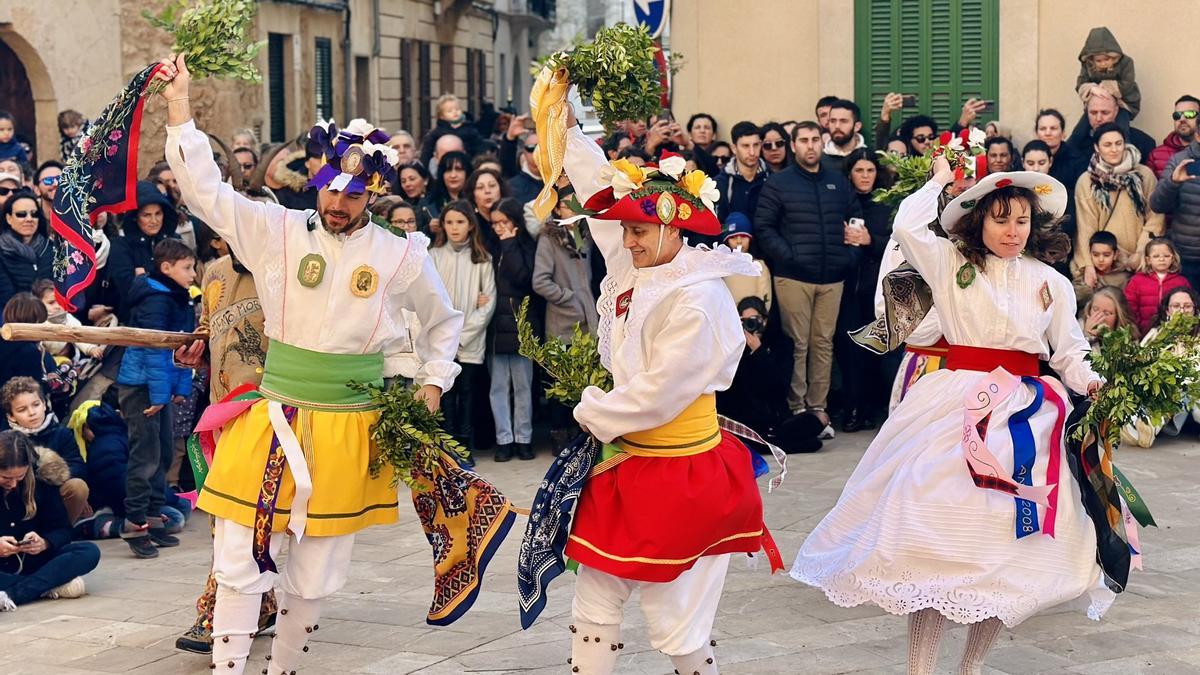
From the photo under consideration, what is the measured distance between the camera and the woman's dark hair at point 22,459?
8109 millimetres

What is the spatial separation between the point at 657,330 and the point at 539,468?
5.48 meters

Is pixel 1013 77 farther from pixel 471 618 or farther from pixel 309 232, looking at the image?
pixel 309 232

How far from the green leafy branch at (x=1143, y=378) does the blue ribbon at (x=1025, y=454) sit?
0.60ft

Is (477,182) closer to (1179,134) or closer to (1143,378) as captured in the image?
(1179,134)

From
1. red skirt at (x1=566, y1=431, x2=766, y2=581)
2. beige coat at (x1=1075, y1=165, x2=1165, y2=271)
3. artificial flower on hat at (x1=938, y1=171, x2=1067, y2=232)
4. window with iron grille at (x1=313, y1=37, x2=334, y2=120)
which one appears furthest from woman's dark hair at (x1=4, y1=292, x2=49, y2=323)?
window with iron grille at (x1=313, y1=37, x2=334, y2=120)

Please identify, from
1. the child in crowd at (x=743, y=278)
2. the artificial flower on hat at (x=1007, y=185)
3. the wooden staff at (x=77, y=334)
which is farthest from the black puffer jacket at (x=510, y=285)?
the artificial flower on hat at (x=1007, y=185)

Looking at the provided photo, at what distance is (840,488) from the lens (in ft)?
33.2

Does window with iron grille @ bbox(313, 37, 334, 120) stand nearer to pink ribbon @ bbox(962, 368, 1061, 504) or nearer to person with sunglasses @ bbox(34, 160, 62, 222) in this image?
person with sunglasses @ bbox(34, 160, 62, 222)

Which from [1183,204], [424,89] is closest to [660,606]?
[1183,204]

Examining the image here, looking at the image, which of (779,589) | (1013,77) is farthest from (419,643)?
(1013,77)

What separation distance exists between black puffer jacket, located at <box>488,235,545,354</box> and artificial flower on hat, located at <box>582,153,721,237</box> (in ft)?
17.4

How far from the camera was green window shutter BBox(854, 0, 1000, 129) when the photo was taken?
1384cm

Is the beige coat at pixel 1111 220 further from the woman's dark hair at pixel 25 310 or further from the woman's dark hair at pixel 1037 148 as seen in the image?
the woman's dark hair at pixel 25 310

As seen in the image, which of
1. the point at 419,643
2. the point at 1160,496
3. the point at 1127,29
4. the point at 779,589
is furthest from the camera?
the point at 1127,29
